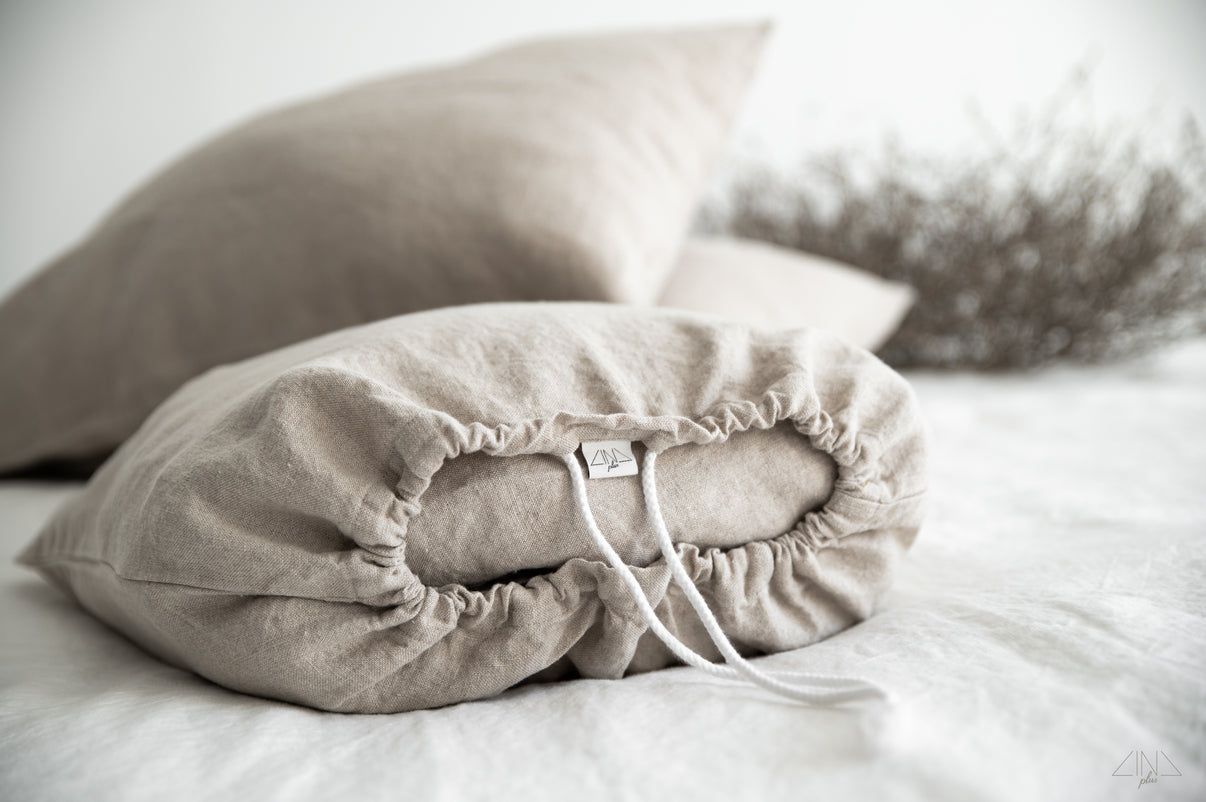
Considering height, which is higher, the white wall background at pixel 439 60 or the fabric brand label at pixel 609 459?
the white wall background at pixel 439 60

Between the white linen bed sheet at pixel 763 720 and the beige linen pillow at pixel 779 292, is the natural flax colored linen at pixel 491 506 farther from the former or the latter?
the beige linen pillow at pixel 779 292

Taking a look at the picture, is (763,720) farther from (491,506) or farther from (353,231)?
(353,231)

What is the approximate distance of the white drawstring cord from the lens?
369mm

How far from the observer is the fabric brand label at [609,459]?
16.6 inches

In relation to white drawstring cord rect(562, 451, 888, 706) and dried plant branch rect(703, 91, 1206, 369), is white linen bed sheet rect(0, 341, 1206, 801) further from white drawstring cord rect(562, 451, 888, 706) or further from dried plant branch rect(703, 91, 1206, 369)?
dried plant branch rect(703, 91, 1206, 369)

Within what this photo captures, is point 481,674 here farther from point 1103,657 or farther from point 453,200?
point 453,200

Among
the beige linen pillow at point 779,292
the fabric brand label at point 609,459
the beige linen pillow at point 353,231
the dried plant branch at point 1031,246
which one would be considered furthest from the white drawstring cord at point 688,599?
the dried plant branch at point 1031,246

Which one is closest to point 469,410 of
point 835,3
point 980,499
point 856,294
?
point 980,499

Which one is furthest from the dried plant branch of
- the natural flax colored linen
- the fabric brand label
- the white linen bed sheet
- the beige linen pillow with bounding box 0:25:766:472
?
the fabric brand label

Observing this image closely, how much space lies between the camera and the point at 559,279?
27.8 inches

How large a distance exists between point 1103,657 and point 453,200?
23.0 inches
